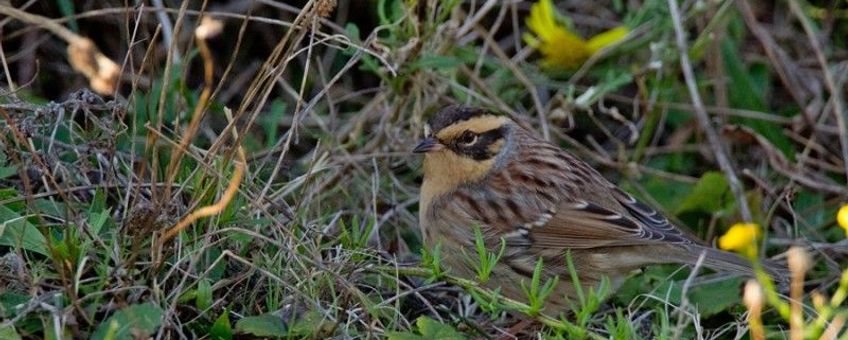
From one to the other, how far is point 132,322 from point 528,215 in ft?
4.28

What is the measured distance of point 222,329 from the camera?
2783 millimetres

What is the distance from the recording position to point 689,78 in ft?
14.0

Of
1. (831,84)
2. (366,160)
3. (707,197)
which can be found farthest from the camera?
(831,84)

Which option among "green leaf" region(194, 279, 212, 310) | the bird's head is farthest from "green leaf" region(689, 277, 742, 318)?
"green leaf" region(194, 279, 212, 310)

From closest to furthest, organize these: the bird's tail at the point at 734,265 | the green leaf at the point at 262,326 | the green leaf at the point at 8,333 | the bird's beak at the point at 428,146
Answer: the green leaf at the point at 8,333, the green leaf at the point at 262,326, the bird's tail at the point at 734,265, the bird's beak at the point at 428,146

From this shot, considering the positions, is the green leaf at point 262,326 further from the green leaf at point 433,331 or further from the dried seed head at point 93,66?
the dried seed head at point 93,66

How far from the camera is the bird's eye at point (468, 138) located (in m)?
3.62

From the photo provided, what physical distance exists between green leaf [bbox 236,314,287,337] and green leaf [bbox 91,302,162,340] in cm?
20

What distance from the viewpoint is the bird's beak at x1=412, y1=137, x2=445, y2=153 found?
11.5 feet

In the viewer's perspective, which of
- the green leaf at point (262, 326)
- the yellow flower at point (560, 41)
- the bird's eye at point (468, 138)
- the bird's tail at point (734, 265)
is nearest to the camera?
the green leaf at point (262, 326)

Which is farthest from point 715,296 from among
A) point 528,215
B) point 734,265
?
point 528,215

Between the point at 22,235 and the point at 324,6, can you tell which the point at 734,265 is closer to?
the point at 324,6

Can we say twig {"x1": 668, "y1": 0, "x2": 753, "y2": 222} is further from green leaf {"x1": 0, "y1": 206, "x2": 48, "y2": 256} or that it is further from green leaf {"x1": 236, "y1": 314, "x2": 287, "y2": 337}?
green leaf {"x1": 0, "y1": 206, "x2": 48, "y2": 256}

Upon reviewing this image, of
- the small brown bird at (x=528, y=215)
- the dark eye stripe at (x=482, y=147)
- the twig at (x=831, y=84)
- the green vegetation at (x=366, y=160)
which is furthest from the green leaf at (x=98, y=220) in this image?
the twig at (x=831, y=84)
